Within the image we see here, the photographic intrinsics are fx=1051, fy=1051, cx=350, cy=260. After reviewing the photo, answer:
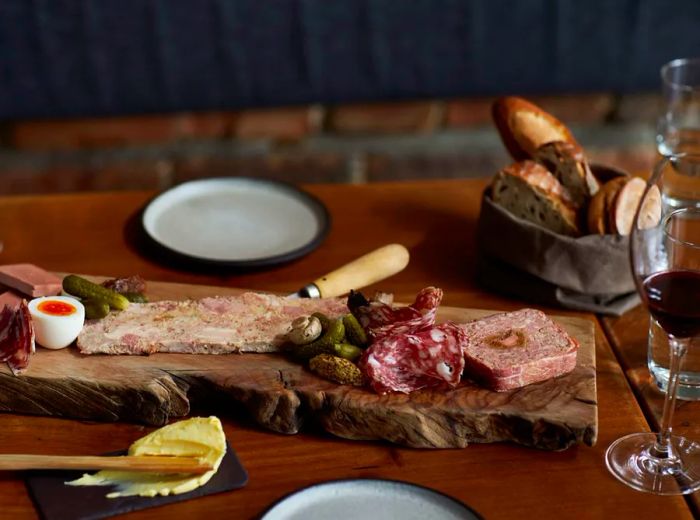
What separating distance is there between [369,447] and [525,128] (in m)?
0.62

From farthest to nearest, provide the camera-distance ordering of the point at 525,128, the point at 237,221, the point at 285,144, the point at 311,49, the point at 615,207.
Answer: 1. the point at 285,144
2. the point at 311,49
3. the point at 237,221
4. the point at 525,128
5. the point at 615,207

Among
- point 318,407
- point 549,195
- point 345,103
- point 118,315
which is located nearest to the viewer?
point 318,407

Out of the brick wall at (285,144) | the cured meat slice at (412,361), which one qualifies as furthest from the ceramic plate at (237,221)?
the brick wall at (285,144)

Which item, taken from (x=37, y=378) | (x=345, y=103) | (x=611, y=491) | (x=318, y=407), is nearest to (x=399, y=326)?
(x=318, y=407)

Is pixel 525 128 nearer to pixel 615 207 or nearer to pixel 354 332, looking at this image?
pixel 615 207

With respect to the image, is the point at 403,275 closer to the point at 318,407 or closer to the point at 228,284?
the point at 228,284

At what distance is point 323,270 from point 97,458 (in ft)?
1.79

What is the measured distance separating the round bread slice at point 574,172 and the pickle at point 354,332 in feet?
1.39

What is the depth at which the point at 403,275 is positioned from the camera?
4.91 feet

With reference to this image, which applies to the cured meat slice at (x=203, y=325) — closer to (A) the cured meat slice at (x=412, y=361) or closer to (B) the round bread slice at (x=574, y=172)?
(A) the cured meat slice at (x=412, y=361)

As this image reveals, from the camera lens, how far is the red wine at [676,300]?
1037 mm

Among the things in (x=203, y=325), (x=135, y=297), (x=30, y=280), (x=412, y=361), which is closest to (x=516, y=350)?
(x=412, y=361)

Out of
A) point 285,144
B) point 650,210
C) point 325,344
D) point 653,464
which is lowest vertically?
point 285,144

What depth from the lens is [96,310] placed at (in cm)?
124
